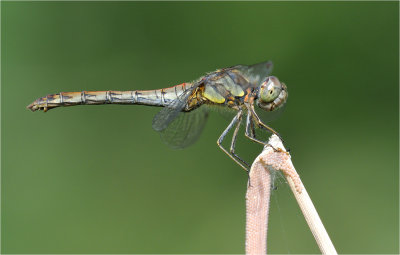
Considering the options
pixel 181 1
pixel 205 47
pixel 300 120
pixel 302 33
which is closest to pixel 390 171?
pixel 300 120

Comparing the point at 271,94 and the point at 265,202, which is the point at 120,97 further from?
the point at 265,202

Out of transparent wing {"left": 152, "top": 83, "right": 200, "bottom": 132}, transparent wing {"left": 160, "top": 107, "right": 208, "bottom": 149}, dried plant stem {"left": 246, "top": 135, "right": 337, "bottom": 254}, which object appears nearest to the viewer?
dried plant stem {"left": 246, "top": 135, "right": 337, "bottom": 254}

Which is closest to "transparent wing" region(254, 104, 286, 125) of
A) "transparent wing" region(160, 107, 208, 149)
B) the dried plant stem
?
"transparent wing" region(160, 107, 208, 149)

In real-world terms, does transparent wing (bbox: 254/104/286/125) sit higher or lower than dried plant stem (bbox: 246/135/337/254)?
higher

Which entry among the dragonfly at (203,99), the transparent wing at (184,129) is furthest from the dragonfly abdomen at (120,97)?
the transparent wing at (184,129)

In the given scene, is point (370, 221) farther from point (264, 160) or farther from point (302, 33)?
point (264, 160)

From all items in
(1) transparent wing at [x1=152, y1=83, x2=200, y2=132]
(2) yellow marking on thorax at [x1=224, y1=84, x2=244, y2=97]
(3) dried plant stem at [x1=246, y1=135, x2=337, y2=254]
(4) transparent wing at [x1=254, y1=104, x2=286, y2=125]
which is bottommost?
(3) dried plant stem at [x1=246, y1=135, x2=337, y2=254]

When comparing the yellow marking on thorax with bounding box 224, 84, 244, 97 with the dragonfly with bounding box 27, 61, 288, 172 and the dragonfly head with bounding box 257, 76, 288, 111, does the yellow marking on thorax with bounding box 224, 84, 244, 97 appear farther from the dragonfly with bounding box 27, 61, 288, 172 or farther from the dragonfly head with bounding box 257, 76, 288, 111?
the dragonfly head with bounding box 257, 76, 288, 111

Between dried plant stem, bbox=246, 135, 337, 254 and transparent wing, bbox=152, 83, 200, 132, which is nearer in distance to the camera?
dried plant stem, bbox=246, 135, 337, 254
